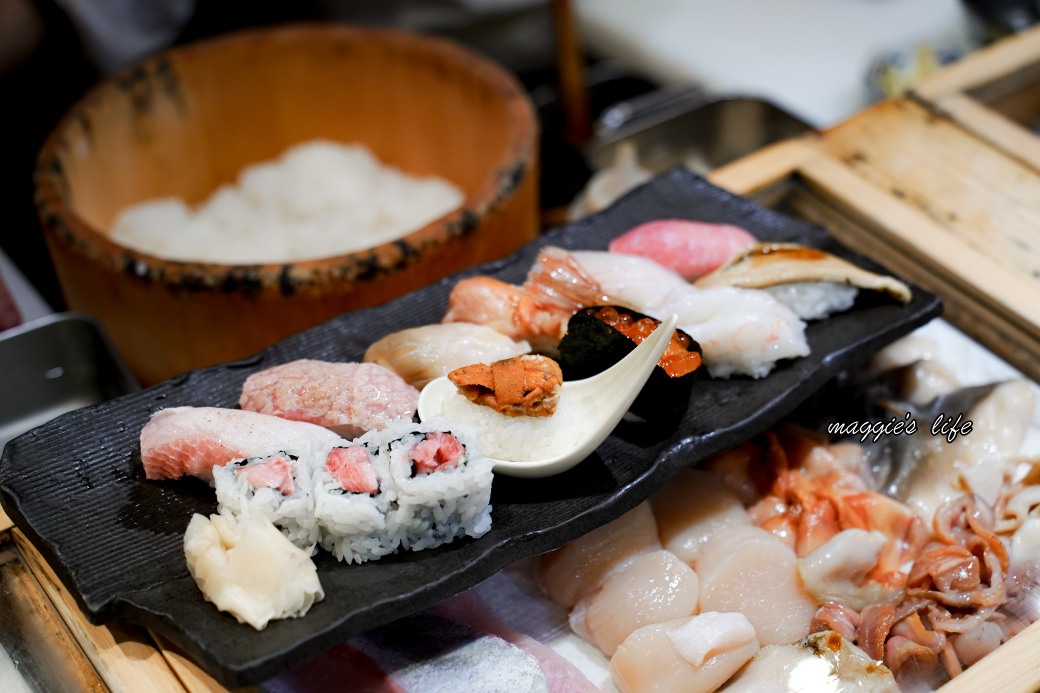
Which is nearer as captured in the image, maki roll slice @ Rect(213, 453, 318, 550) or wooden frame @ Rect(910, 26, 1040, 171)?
maki roll slice @ Rect(213, 453, 318, 550)

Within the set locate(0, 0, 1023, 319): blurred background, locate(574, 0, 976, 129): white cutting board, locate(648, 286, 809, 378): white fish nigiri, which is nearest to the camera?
locate(648, 286, 809, 378): white fish nigiri

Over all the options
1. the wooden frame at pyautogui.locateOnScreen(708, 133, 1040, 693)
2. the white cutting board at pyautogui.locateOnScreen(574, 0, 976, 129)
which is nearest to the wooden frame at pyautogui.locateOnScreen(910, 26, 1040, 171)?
the wooden frame at pyautogui.locateOnScreen(708, 133, 1040, 693)

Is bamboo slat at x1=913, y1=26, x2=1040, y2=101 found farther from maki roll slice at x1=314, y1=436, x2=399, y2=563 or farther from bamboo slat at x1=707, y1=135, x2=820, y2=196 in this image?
maki roll slice at x1=314, y1=436, x2=399, y2=563

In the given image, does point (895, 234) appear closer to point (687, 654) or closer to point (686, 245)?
point (686, 245)

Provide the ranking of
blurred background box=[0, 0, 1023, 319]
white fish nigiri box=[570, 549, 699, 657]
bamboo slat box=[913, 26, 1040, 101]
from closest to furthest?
white fish nigiri box=[570, 549, 699, 657]
bamboo slat box=[913, 26, 1040, 101]
blurred background box=[0, 0, 1023, 319]

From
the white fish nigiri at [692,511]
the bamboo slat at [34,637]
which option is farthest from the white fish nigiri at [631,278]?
the bamboo slat at [34,637]

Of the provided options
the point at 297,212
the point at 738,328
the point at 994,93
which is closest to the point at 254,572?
the point at 738,328
